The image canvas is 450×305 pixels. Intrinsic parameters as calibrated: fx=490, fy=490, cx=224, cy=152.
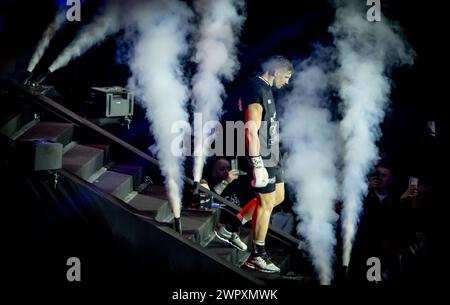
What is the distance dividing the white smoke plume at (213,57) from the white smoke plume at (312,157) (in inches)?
50.5

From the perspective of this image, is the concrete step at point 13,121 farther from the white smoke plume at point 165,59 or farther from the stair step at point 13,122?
the white smoke plume at point 165,59

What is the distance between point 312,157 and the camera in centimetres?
836

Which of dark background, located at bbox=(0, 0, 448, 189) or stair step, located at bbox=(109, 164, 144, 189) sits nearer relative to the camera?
stair step, located at bbox=(109, 164, 144, 189)

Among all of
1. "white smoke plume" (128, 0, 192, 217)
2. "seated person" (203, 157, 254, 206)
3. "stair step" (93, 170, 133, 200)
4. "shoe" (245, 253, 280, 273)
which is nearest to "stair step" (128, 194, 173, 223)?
"stair step" (93, 170, 133, 200)

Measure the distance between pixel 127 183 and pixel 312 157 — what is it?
3.15 meters

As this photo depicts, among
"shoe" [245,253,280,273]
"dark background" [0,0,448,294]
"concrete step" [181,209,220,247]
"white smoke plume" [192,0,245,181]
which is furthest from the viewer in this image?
"dark background" [0,0,448,294]

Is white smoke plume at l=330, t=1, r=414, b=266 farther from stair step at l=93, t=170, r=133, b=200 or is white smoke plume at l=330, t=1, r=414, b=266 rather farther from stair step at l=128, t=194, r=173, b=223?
stair step at l=93, t=170, r=133, b=200

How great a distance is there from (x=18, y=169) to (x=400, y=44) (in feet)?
20.4

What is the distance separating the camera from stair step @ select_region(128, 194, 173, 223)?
675cm

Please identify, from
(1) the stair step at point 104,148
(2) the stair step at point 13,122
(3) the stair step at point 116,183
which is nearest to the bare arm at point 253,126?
(3) the stair step at point 116,183

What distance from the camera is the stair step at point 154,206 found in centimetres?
675

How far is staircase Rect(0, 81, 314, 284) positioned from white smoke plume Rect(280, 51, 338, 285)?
53 centimetres

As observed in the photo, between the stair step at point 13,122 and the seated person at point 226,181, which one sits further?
the seated person at point 226,181
